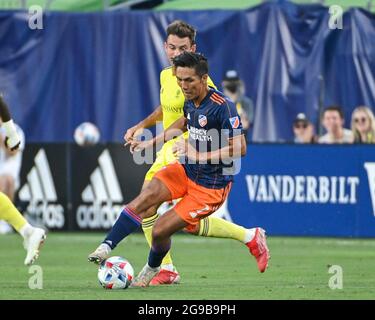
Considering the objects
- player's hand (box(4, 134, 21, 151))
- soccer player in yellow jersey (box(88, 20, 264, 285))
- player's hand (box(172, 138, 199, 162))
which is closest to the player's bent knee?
soccer player in yellow jersey (box(88, 20, 264, 285))

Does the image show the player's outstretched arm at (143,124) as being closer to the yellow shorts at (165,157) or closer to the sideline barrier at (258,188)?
the yellow shorts at (165,157)

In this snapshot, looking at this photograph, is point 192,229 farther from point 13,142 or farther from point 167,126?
point 13,142

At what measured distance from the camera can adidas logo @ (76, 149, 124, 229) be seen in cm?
1842

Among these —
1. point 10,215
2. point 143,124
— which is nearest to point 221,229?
point 143,124

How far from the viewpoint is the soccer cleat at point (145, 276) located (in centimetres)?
1144

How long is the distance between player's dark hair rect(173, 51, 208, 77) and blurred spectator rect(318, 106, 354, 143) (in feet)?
25.1

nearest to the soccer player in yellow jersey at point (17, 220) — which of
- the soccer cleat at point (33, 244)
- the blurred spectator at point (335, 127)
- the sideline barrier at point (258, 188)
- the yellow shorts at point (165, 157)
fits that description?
the soccer cleat at point (33, 244)

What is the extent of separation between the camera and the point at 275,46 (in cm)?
2003

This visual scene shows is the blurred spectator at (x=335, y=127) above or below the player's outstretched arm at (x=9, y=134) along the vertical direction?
below

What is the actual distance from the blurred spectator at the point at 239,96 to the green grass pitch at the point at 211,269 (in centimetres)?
226

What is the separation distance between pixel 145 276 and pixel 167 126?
1.65 metres

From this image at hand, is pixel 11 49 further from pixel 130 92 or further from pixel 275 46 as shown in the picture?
pixel 275 46

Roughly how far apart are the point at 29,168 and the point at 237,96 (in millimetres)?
3515

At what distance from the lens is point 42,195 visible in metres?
18.8
